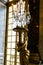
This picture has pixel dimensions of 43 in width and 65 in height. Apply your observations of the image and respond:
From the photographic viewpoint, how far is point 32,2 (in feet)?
11.6

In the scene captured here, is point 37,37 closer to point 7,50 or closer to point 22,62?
point 22,62

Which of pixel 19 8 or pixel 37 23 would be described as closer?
pixel 37 23

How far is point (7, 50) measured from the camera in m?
4.04

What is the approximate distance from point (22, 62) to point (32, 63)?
0.60ft

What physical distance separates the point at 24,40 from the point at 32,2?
746mm

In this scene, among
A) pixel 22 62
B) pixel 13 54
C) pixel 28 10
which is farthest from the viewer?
pixel 13 54

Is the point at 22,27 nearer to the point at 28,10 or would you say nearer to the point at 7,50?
the point at 28,10

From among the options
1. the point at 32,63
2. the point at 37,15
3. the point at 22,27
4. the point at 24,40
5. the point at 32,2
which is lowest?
the point at 32,63

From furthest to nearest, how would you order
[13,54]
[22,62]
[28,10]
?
→ [13,54]
[28,10]
[22,62]

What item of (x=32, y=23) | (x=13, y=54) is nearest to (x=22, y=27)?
(x=32, y=23)

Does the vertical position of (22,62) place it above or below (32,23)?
below

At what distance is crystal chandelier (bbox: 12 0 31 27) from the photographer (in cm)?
353

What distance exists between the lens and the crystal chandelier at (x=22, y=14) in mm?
3527

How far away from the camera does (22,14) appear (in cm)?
360
